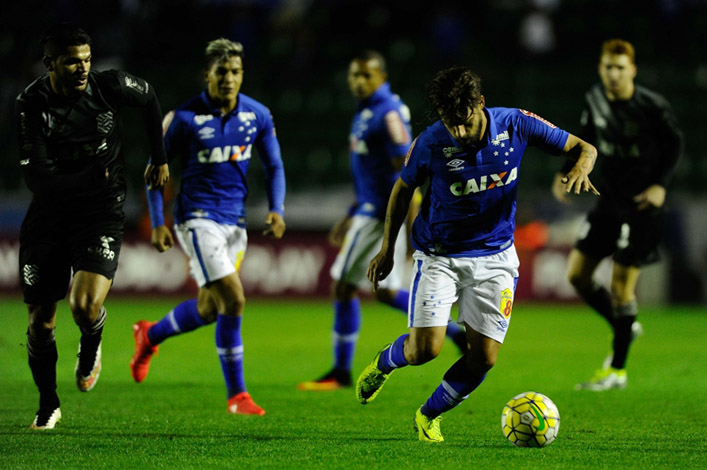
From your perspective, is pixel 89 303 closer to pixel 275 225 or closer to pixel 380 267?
pixel 275 225

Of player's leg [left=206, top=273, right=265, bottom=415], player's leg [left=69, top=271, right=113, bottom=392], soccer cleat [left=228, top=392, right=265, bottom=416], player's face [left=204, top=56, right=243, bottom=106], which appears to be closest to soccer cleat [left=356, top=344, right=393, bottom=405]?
soccer cleat [left=228, top=392, right=265, bottom=416]

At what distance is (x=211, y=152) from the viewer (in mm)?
6852

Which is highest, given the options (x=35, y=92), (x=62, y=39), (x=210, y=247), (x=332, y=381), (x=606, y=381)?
(x=62, y=39)

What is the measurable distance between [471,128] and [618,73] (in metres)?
2.93

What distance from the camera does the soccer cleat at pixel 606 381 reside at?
7953 mm

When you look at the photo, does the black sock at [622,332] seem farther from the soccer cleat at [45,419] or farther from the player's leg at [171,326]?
the soccer cleat at [45,419]

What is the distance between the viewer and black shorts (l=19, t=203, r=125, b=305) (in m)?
5.90

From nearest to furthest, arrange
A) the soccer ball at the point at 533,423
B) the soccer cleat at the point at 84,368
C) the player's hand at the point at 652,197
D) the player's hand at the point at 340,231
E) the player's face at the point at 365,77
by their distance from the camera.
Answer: the soccer ball at the point at 533,423
the soccer cleat at the point at 84,368
the player's hand at the point at 652,197
the player's face at the point at 365,77
the player's hand at the point at 340,231

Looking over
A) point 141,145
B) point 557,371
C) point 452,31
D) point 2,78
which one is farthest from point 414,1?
point 557,371

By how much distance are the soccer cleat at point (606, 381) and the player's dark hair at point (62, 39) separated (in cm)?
455

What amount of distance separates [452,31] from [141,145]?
6016 millimetres

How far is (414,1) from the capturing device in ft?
66.4

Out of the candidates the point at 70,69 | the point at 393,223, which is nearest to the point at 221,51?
the point at 70,69

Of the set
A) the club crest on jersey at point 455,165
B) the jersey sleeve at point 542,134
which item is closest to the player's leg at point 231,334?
the club crest on jersey at point 455,165
